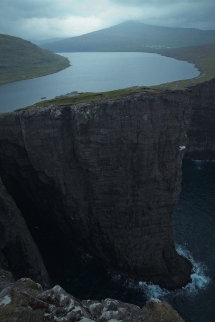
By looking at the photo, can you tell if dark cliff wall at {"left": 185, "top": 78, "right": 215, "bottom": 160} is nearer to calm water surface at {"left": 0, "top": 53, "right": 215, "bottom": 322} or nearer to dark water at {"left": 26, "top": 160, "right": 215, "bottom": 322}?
calm water surface at {"left": 0, "top": 53, "right": 215, "bottom": 322}

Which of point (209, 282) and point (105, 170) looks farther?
point (209, 282)

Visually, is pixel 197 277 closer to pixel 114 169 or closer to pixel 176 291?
pixel 176 291

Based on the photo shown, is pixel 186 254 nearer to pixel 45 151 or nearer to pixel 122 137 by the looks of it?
pixel 122 137

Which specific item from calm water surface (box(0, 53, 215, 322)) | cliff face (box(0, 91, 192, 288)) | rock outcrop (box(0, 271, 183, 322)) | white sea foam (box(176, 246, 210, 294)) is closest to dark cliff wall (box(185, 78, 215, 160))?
calm water surface (box(0, 53, 215, 322))

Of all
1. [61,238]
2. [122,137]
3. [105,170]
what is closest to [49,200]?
[61,238]

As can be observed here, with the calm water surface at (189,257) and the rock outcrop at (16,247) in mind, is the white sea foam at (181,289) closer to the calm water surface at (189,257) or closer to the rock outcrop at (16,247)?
the calm water surface at (189,257)

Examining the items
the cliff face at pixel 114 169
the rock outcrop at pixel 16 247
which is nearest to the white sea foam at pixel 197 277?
the cliff face at pixel 114 169

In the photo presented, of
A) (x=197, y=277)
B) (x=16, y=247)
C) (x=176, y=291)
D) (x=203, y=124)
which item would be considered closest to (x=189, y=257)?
(x=197, y=277)

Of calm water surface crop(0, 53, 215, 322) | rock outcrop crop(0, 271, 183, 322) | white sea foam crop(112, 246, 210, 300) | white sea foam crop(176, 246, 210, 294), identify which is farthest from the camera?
white sea foam crop(176, 246, 210, 294)
